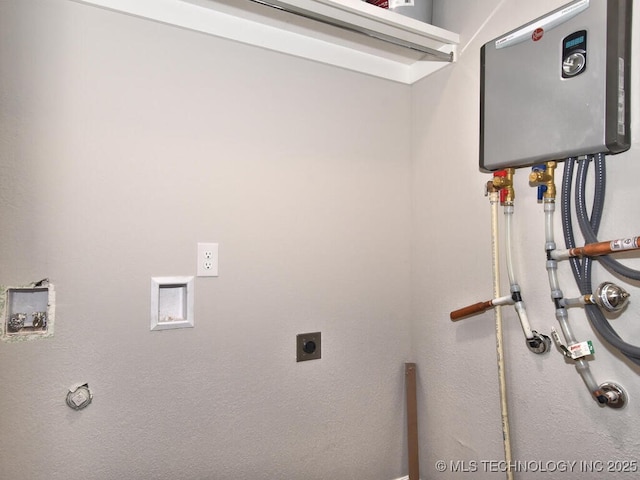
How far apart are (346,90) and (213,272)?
0.81 meters

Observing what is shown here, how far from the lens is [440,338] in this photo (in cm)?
150

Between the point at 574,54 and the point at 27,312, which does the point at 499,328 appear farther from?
the point at 27,312

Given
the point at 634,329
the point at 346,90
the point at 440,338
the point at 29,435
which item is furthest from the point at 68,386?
the point at 634,329

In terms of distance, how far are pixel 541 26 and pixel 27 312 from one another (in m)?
1.54

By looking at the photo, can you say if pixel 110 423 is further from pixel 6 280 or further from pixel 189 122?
pixel 189 122

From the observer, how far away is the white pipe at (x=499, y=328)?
119 cm

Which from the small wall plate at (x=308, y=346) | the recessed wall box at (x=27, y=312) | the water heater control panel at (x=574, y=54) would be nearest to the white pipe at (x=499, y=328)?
the water heater control panel at (x=574, y=54)

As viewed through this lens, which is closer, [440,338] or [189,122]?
→ [189,122]

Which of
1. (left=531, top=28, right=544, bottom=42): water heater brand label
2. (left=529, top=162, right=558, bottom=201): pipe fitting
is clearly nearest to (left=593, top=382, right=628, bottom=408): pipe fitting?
A: (left=529, top=162, right=558, bottom=201): pipe fitting

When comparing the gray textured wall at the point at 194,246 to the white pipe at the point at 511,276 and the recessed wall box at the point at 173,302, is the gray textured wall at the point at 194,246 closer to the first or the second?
the recessed wall box at the point at 173,302

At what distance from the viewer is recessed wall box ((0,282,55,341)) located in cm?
106

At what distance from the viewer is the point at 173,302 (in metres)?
1.26

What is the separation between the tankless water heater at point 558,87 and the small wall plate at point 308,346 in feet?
2.57

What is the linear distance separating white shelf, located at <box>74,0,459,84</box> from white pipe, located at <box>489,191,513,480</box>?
0.58 metres
